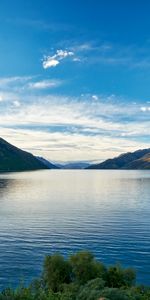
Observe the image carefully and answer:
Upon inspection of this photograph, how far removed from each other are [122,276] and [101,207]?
103066 millimetres

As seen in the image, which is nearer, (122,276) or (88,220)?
(122,276)

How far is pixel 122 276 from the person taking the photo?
59625 mm

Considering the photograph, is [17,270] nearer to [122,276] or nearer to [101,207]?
[122,276]

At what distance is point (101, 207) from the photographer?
16250 cm

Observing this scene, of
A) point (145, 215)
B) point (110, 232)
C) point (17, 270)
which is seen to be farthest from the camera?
point (145, 215)

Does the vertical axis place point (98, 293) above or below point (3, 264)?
above

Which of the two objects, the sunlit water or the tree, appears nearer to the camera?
the tree

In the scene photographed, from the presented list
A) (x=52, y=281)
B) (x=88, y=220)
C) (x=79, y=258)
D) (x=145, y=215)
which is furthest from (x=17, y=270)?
(x=145, y=215)

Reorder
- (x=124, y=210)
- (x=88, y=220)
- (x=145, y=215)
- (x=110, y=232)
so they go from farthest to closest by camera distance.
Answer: (x=124, y=210) < (x=145, y=215) < (x=88, y=220) < (x=110, y=232)

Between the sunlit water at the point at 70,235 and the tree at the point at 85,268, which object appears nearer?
the tree at the point at 85,268

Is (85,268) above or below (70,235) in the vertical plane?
above

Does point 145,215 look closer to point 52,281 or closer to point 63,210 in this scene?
point 63,210

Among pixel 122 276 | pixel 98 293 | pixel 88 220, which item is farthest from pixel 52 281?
pixel 88 220

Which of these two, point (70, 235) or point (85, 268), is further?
point (70, 235)
